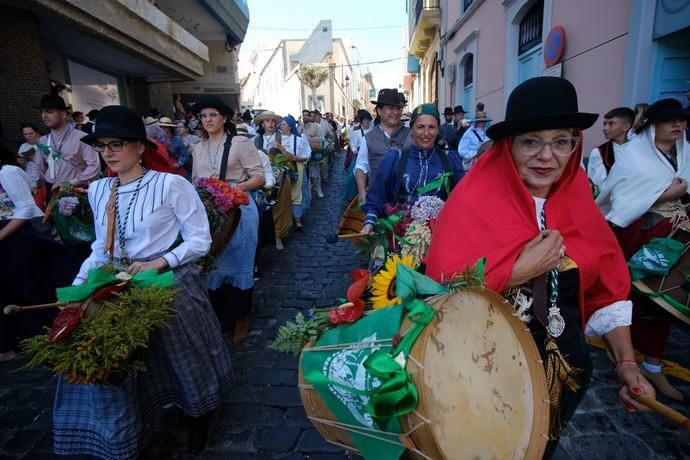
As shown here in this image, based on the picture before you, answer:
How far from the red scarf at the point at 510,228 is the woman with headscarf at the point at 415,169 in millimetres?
1677

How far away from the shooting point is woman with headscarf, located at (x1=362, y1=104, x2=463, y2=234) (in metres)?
3.54

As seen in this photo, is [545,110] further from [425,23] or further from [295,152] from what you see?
[425,23]

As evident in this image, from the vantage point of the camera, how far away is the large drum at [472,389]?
1148 mm

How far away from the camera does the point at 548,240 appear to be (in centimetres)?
158

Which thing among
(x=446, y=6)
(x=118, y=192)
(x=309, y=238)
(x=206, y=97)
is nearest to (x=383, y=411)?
(x=118, y=192)

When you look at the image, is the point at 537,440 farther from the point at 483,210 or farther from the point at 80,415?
the point at 80,415

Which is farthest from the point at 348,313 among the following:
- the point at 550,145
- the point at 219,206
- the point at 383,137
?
the point at 383,137

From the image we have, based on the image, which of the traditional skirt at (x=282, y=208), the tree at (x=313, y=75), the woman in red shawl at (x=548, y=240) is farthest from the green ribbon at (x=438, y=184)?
the tree at (x=313, y=75)

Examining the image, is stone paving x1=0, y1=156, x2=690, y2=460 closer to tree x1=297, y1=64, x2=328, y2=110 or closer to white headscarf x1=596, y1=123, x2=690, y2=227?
white headscarf x1=596, y1=123, x2=690, y2=227

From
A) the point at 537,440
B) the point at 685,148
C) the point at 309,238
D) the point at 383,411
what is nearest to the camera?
the point at 383,411

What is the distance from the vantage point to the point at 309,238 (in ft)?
26.6

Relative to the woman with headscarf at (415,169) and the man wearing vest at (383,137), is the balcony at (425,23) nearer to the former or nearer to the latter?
the man wearing vest at (383,137)

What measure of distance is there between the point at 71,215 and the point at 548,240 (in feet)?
13.1

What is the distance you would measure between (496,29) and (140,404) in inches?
490
